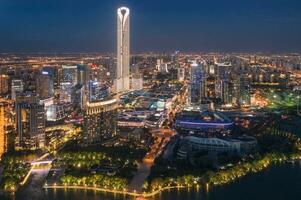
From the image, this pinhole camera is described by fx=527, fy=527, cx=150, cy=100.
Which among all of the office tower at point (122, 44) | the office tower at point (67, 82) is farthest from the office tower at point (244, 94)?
the office tower at point (67, 82)

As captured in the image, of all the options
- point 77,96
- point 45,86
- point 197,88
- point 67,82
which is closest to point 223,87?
point 197,88

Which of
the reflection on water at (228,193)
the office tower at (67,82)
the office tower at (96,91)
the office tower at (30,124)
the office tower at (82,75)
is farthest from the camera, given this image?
the office tower at (82,75)

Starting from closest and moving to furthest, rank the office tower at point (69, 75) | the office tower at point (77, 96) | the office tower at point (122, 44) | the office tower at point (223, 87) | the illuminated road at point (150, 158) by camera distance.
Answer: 1. the illuminated road at point (150, 158)
2. the office tower at point (77, 96)
3. the office tower at point (223, 87)
4. the office tower at point (69, 75)
5. the office tower at point (122, 44)

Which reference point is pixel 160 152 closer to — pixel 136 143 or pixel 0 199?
pixel 136 143

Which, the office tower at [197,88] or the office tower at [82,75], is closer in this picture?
the office tower at [197,88]

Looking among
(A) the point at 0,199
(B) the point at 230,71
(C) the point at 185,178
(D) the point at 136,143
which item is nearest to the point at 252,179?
(C) the point at 185,178

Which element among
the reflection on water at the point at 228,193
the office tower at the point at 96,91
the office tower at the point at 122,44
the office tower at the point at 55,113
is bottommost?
the reflection on water at the point at 228,193

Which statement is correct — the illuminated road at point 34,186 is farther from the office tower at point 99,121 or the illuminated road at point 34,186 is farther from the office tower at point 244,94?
the office tower at point 244,94
